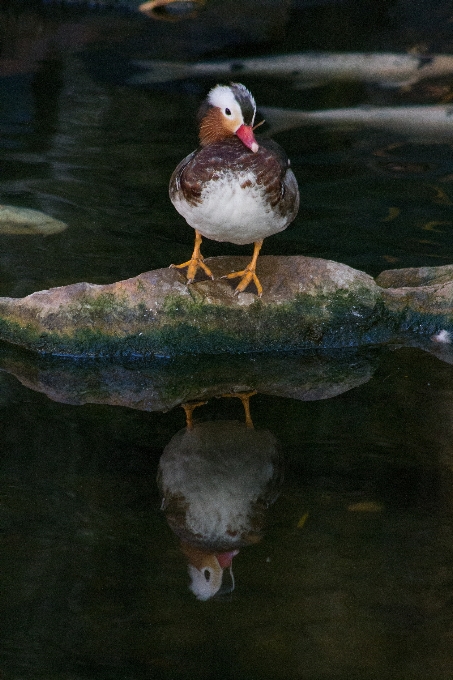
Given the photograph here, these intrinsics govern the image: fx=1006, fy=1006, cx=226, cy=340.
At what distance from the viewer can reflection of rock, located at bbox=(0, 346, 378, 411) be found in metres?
5.32

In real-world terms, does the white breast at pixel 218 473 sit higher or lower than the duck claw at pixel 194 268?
lower

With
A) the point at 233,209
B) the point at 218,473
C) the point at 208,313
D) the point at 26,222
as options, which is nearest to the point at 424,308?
the point at 208,313

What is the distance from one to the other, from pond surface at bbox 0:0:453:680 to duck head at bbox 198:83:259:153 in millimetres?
1262

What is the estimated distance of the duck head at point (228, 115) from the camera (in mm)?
5180

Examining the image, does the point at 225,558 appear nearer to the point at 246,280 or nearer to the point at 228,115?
the point at 246,280

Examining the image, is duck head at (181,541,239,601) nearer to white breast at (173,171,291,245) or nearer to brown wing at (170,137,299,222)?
white breast at (173,171,291,245)

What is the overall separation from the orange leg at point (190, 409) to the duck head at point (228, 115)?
4.37 ft

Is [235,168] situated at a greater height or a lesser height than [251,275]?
greater

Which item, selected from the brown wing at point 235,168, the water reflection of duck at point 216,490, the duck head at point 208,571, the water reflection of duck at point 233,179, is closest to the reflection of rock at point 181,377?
the water reflection of duck at point 216,490

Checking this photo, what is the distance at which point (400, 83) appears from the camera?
12.1m

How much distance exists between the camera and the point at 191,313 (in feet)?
18.5

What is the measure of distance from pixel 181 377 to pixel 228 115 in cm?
143

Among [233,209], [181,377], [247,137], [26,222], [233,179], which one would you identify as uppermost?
[247,137]

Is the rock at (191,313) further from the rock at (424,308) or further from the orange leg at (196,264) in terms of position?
the rock at (424,308)
